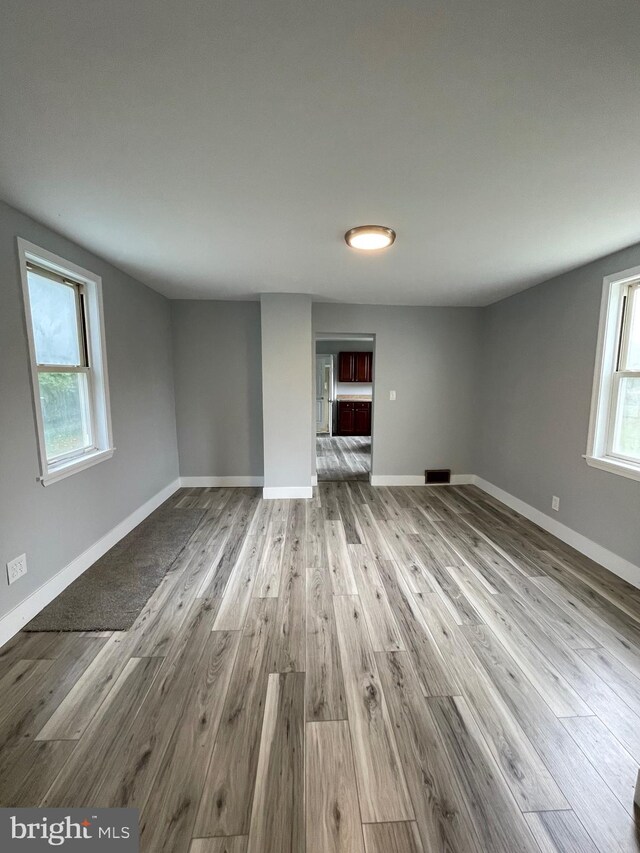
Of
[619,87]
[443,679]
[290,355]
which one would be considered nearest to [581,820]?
[443,679]

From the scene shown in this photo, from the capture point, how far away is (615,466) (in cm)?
250

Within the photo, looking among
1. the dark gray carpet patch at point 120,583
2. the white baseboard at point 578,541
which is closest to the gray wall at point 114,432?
the dark gray carpet patch at point 120,583

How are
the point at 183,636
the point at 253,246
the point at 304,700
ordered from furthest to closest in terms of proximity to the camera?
1. the point at 253,246
2. the point at 183,636
3. the point at 304,700

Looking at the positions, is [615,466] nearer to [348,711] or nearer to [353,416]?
[348,711]

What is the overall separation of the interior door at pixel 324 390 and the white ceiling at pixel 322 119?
18.8 ft

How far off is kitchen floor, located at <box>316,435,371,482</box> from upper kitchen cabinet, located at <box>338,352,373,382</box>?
56.4 inches

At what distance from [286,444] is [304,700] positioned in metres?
2.74

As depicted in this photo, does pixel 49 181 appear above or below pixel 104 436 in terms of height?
above

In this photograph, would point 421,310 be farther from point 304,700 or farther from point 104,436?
point 304,700

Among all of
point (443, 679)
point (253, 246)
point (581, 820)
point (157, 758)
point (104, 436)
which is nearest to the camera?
point (581, 820)

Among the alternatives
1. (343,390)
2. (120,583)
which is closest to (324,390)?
(343,390)

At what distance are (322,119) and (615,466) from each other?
2.89 meters

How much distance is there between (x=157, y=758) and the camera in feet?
4.11

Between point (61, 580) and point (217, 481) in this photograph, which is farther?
point (217, 481)
